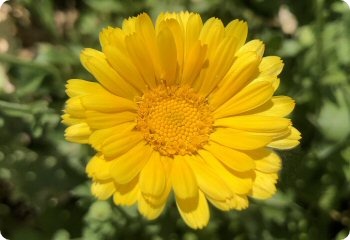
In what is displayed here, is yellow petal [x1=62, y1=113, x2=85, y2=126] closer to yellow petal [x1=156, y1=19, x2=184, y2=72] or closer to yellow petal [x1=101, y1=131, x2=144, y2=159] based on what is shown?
yellow petal [x1=101, y1=131, x2=144, y2=159]

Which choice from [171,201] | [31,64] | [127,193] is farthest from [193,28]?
[31,64]

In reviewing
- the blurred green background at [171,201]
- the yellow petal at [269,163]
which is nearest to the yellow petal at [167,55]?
the yellow petal at [269,163]

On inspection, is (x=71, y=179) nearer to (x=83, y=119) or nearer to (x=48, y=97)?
(x=48, y=97)

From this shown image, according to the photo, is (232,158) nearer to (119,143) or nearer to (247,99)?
(247,99)

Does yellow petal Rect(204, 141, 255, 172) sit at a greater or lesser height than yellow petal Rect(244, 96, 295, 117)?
lesser

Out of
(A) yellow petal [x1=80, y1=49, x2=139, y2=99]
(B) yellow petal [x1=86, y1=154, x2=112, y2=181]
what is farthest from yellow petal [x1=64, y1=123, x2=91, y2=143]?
(A) yellow petal [x1=80, y1=49, x2=139, y2=99]

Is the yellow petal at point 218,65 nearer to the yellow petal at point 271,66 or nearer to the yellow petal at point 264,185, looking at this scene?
the yellow petal at point 271,66
